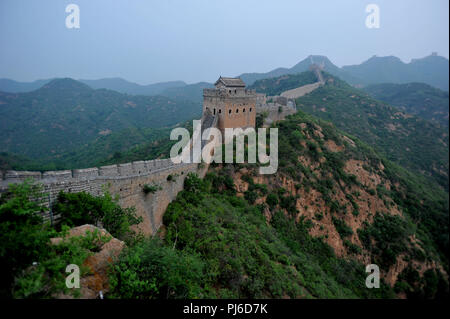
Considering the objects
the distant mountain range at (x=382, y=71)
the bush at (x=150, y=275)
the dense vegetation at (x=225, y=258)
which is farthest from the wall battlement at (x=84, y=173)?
the distant mountain range at (x=382, y=71)

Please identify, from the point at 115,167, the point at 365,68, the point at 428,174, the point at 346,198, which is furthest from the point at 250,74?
the point at 115,167

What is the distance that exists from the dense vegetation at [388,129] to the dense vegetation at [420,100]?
16.7 metres

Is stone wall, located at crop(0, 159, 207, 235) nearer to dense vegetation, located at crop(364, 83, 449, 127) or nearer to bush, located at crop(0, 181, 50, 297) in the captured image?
bush, located at crop(0, 181, 50, 297)

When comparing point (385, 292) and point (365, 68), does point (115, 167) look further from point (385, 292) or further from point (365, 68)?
point (365, 68)

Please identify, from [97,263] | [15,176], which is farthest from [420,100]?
[15,176]

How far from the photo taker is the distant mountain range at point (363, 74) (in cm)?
10062

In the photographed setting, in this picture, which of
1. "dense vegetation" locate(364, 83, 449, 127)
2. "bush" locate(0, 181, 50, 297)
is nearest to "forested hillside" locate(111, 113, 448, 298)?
"bush" locate(0, 181, 50, 297)

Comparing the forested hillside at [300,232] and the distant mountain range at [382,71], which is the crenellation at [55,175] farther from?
the distant mountain range at [382,71]

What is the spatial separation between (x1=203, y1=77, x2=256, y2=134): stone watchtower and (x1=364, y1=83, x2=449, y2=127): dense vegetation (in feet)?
A: 202

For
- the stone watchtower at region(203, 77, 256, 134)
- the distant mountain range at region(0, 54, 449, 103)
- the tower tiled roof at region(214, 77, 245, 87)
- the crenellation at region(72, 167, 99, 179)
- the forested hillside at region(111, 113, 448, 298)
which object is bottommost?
the forested hillside at region(111, 113, 448, 298)

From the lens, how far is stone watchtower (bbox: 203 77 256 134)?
65.3ft

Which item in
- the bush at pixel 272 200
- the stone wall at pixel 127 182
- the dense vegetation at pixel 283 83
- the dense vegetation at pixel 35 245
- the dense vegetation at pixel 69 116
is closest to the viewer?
the dense vegetation at pixel 35 245

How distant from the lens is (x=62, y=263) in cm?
493

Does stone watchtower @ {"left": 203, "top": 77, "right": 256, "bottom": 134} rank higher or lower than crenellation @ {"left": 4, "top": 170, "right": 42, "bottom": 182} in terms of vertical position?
higher
